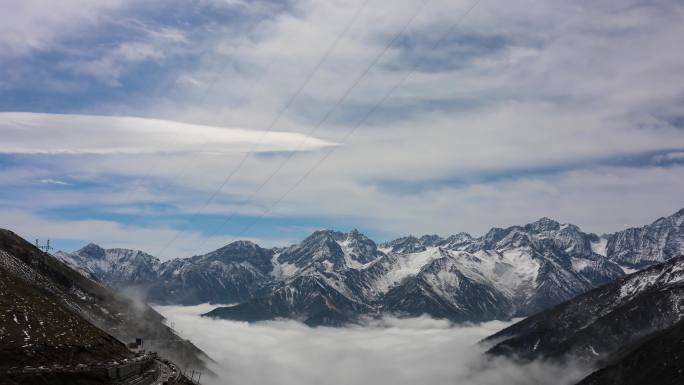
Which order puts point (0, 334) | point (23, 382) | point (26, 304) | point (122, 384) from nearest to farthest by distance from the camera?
point (23, 382) → point (0, 334) → point (122, 384) → point (26, 304)

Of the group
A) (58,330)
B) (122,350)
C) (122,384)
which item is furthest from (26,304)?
(122,384)

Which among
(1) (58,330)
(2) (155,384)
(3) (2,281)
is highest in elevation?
(3) (2,281)

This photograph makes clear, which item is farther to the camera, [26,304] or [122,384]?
[26,304]

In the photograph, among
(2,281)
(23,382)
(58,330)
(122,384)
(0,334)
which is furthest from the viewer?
(2,281)

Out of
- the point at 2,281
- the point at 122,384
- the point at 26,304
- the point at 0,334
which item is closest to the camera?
the point at 0,334

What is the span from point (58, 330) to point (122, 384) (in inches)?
1095

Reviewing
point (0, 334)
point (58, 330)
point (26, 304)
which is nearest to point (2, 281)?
point (26, 304)

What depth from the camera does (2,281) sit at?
195250 millimetres

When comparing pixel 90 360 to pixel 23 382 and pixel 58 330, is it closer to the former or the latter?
pixel 58 330

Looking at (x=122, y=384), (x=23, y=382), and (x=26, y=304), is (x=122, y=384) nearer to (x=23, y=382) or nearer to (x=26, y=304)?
(x=23, y=382)

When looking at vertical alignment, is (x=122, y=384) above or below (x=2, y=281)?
below

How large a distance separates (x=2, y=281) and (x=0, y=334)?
53.3 m

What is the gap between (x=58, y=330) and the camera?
559 ft

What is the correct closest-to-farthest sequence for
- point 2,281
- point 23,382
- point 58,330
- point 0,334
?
point 23,382, point 0,334, point 58,330, point 2,281
